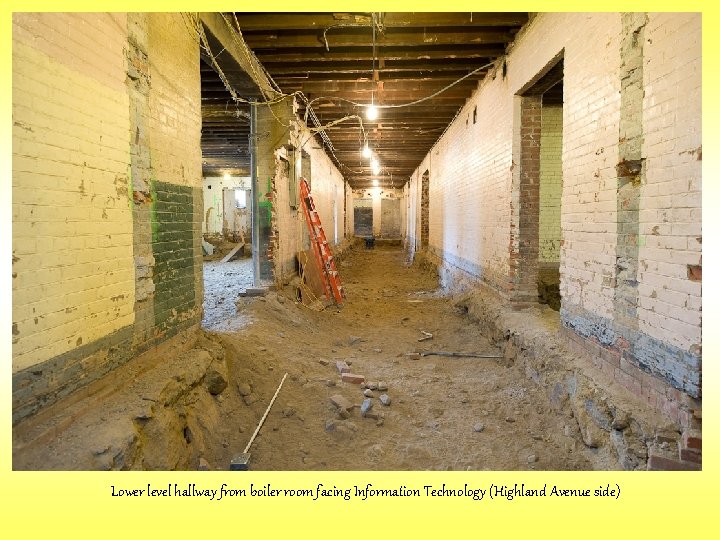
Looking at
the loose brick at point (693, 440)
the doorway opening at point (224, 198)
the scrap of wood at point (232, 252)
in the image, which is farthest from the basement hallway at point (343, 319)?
the scrap of wood at point (232, 252)

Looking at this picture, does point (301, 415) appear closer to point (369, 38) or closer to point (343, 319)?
point (343, 319)

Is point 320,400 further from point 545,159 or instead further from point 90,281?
point 545,159

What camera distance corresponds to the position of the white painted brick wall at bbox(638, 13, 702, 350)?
2.73m

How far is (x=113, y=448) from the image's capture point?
8.45ft

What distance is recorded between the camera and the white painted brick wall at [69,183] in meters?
2.44

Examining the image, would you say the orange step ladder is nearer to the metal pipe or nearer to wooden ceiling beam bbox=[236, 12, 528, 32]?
the metal pipe

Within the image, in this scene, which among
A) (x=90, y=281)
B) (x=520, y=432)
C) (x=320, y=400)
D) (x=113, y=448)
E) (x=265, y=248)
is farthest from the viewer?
(x=265, y=248)

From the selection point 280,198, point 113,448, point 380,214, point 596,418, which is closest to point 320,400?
point 113,448

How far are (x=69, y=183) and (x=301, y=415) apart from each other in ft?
8.67

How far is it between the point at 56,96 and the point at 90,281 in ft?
3.71

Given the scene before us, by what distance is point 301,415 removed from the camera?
4164mm

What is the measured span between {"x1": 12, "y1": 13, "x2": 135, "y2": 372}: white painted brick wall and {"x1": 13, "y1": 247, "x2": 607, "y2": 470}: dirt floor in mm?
535

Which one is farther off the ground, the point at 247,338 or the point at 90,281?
the point at 90,281

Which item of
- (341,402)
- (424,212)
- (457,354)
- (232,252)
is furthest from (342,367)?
(424,212)
